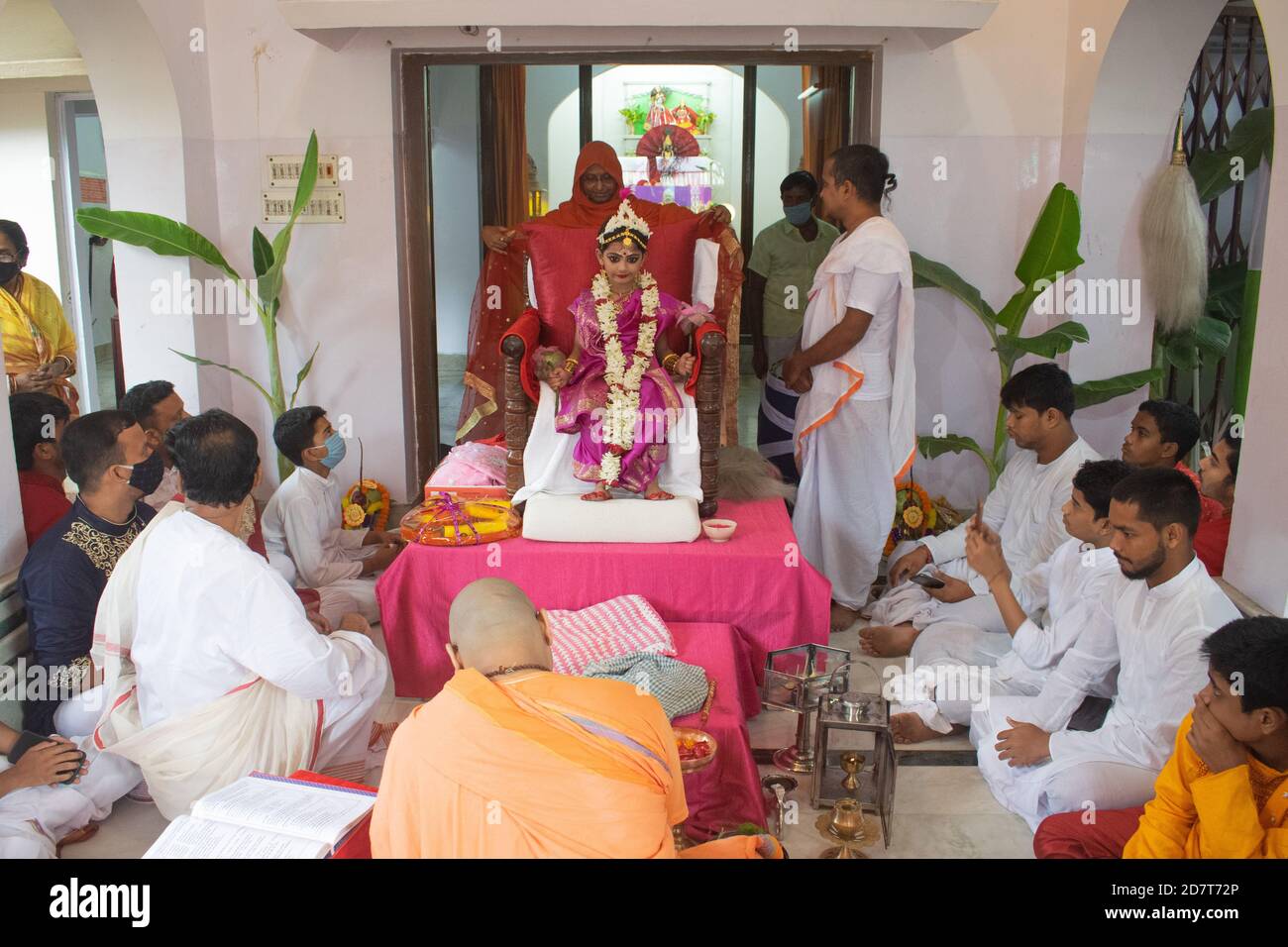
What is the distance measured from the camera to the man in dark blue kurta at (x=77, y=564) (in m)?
3.93

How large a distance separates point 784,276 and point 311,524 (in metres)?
3.29

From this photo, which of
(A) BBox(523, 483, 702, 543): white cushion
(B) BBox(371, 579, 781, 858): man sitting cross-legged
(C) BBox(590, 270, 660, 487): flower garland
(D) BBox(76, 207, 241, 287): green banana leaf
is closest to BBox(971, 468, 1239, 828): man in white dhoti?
(A) BBox(523, 483, 702, 543): white cushion

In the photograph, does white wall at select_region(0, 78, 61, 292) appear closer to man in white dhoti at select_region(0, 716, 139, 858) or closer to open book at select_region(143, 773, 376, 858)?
man in white dhoti at select_region(0, 716, 139, 858)

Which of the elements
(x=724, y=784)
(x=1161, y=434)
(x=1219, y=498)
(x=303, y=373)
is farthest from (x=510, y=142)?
(x=724, y=784)

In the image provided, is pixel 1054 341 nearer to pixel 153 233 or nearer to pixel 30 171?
pixel 153 233

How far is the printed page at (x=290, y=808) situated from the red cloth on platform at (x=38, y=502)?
6.95 feet

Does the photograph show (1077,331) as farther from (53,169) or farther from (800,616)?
→ (53,169)

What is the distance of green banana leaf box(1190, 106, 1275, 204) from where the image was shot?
21.2 feet

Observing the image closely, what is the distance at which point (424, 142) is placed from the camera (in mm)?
6891

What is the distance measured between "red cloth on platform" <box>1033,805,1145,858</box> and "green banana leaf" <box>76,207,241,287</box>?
4.90 m

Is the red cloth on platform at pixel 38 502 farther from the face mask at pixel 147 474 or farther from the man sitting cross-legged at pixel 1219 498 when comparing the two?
the man sitting cross-legged at pixel 1219 498

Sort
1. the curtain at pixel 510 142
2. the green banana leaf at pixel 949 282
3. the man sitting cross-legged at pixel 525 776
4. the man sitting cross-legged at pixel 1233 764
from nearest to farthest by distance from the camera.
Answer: the man sitting cross-legged at pixel 525 776 < the man sitting cross-legged at pixel 1233 764 < the green banana leaf at pixel 949 282 < the curtain at pixel 510 142

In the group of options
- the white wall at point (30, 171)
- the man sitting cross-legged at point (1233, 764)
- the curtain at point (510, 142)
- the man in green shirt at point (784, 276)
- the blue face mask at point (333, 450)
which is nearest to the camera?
the man sitting cross-legged at point (1233, 764)

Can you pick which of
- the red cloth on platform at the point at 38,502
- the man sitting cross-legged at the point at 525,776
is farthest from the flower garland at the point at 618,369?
the man sitting cross-legged at the point at 525,776
